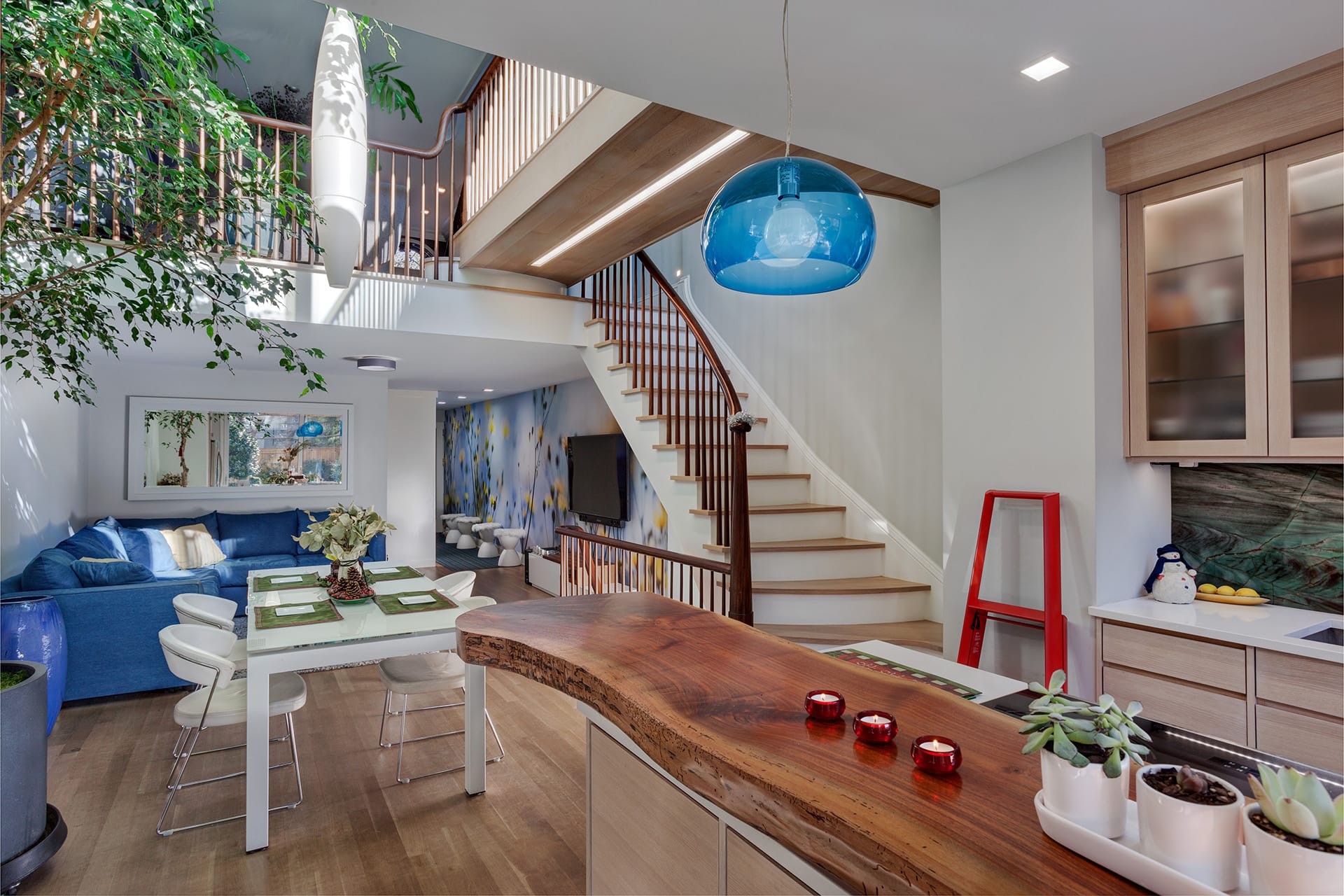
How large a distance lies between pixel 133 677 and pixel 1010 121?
5.20m

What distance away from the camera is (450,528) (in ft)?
34.8

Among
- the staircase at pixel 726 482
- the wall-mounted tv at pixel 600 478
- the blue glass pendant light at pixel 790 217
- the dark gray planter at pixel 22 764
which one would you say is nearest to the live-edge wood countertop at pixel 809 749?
the blue glass pendant light at pixel 790 217

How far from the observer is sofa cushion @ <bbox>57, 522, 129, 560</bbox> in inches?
178

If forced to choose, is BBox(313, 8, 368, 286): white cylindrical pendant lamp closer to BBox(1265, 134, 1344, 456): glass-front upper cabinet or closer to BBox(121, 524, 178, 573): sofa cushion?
BBox(1265, 134, 1344, 456): glass-front upper cabinet

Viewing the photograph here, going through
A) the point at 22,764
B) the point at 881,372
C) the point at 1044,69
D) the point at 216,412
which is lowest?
the point at 22,764

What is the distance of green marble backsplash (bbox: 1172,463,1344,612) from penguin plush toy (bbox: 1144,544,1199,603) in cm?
18

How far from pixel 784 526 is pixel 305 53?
658cm

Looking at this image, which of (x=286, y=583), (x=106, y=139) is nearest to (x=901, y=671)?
(x=106, y=139)

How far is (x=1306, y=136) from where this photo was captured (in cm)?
215

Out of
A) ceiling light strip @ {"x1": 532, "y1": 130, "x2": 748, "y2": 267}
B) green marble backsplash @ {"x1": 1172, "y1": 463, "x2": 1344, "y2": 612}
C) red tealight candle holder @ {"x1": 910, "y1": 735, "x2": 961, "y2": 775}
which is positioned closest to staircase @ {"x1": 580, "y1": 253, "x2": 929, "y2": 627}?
ceiling light strip @ {"x1": 532, "y1": 130, "x2": 748, "y2": 267}

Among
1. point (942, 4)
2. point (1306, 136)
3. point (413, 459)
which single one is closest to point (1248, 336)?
point (1306, 136)

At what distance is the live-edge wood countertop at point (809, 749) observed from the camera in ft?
2.83

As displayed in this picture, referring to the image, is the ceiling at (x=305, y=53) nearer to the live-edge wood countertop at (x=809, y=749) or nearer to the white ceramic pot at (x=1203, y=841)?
the live-edge wood countertop at (x=809, y=749)

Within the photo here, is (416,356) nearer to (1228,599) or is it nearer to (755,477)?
(755,477)
